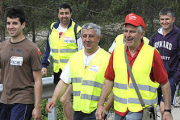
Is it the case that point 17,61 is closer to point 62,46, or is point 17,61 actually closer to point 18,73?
point 18,73

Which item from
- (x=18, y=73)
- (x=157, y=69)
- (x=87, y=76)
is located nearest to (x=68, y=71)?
(x=87, y=76)

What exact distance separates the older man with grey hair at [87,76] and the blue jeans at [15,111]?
361 mm

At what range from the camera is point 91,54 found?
17.5ft

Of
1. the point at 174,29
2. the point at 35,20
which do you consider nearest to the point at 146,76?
the point at 174,29

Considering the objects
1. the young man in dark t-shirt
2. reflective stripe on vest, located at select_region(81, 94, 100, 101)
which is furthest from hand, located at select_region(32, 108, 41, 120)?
reflective stripe on vest, located at select_region(81, 94, 100, 101)

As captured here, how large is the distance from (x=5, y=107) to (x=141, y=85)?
1.84 metres

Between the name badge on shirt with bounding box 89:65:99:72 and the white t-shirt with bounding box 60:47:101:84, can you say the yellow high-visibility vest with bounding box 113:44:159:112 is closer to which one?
the name badge on shirt with bounding box 89:65:99:72

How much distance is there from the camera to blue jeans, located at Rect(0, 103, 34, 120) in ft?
16.9

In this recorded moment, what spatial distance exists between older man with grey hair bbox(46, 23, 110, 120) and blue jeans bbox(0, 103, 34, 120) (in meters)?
0.36

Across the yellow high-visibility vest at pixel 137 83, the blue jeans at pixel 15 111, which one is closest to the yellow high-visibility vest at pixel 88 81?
the yellow high-visibility vest at pixel 137 83

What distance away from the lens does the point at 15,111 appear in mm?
5148

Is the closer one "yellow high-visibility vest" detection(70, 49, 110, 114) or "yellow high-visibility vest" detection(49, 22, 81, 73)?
"yellow high-visibility vest" detection(70, 49, 110, 114)

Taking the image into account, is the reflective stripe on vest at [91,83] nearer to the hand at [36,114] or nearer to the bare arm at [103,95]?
the bare arm at [103,95]

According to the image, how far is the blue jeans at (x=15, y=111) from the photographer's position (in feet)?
16.9
